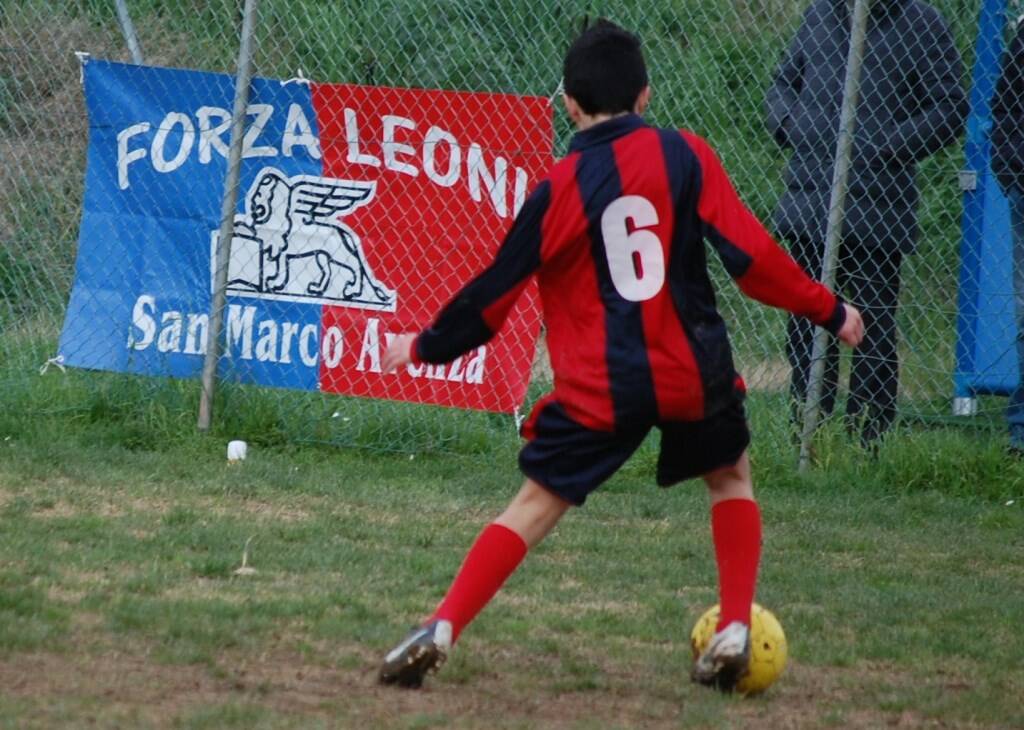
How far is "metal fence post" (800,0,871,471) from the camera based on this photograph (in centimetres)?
696

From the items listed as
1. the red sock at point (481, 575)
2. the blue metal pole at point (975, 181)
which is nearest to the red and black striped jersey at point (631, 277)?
the red sock at point (481, 575)

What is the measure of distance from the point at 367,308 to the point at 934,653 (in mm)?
3333

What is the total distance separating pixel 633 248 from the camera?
405 cm

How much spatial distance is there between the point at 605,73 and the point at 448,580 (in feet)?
6.18

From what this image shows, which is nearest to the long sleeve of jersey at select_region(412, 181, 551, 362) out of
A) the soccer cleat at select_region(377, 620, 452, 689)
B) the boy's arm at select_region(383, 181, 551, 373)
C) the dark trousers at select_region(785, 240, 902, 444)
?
the boy's arm at select_region(383, 181, 551, 373)

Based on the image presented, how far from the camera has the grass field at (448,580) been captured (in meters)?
4.09

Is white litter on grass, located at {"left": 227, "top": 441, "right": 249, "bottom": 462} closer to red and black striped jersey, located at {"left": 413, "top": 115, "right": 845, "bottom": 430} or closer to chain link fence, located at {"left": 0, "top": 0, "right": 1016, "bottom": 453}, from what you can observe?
chain link fence, located at {"left": 0, "top": 0, "right": 1016, "bottom": 453}

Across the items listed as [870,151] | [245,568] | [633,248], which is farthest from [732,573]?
[870,151]

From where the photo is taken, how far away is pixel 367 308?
24.3 feet

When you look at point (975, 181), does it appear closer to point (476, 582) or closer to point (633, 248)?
point (633, 248)

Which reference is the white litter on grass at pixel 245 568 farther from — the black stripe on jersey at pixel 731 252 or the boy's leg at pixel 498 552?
the black stripe on jersey at pixel 731 252

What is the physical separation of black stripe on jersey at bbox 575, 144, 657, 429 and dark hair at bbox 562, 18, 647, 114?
0.14 meters

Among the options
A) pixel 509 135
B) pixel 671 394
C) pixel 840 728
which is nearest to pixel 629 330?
pixel 671 394

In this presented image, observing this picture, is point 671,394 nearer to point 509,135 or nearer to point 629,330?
point 629,330
